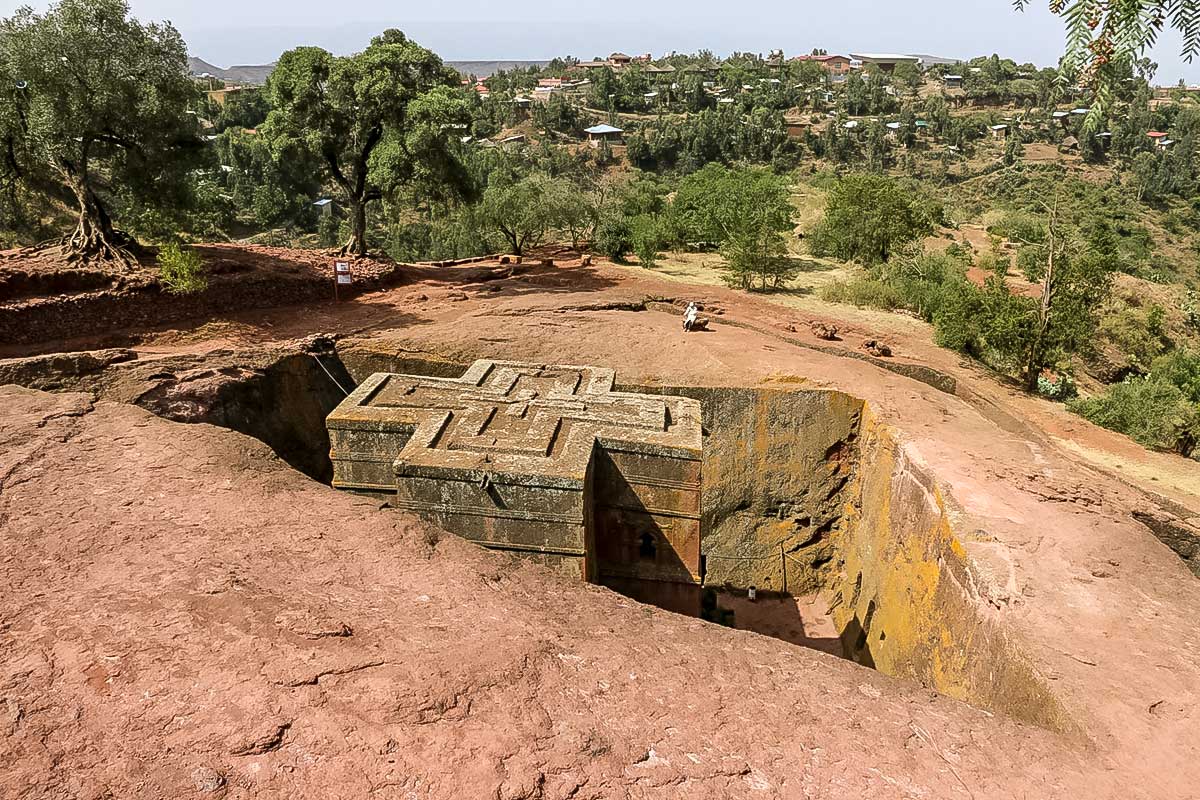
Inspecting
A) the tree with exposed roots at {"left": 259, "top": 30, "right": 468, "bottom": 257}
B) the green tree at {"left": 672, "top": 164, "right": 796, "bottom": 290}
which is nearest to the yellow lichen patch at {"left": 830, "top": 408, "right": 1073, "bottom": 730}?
the green tree at {"left": 672, "top": 164, "right": 796, "bottom": 290}

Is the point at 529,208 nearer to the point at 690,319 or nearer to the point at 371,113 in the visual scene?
the point at 371,113

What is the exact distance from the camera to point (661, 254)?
2519 centimetres

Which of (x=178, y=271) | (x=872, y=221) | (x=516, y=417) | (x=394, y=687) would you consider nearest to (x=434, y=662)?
(x=394, y=687)

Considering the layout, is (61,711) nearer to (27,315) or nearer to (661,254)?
(27,315)

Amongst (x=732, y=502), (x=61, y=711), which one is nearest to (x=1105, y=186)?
(x=732, y=502)

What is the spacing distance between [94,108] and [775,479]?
583 inches

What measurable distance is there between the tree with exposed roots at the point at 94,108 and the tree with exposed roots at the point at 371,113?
2.45 metres

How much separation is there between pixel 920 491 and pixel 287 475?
23.8 feet

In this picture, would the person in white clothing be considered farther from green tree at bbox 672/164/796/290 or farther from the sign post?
the sign post

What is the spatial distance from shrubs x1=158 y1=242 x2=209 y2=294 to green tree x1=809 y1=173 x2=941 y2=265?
1991cm

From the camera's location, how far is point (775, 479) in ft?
37.2

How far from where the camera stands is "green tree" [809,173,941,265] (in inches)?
924

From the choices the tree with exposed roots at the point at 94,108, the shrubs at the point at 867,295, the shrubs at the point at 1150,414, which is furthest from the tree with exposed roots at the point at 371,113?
the shrubs at the point at 1150,414

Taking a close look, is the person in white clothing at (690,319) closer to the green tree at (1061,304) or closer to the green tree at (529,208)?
the green tree at (1061,304)
